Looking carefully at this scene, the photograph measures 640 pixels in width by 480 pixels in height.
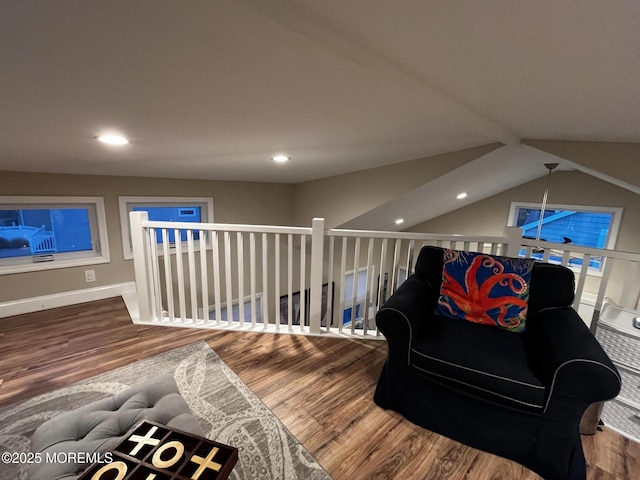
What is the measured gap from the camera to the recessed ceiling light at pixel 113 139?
162 cm

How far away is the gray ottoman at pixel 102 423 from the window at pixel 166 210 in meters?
2.67

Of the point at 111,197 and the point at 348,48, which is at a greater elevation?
the point at 348,48

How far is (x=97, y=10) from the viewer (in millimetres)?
652

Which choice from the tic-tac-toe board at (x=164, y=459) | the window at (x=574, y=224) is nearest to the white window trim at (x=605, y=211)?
the window at (x=574, y=224)

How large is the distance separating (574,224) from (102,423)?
5.75 m

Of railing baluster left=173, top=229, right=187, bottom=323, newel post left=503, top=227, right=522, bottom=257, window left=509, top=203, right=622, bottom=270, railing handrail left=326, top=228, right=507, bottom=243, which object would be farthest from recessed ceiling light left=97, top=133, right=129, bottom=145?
window left=509, top=203, right=622, bottom=270

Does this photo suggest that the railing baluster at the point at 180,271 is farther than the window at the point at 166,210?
No

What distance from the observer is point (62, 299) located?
2920mm

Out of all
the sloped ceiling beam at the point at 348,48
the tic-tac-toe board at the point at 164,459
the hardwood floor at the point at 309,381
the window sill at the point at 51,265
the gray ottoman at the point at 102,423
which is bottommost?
the hardwood floor at the point at 309,381

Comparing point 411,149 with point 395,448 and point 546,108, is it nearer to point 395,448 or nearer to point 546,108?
point 546,108

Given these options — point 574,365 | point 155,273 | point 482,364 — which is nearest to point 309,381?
point 482,364

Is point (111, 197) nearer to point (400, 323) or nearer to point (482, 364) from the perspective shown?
point (400, 323)

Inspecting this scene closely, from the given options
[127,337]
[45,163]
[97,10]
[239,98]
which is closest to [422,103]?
[239,98]

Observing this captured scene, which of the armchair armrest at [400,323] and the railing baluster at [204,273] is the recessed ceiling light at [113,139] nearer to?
the railing baluster at [204,273]
